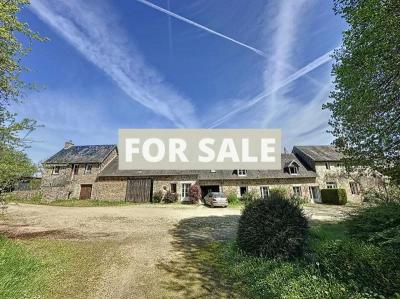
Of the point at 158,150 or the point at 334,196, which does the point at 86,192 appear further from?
the point at 334,196

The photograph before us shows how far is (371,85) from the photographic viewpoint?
27.1ft

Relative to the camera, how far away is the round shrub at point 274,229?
20.4 ft

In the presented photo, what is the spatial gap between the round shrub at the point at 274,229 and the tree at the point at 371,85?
471 centimetres

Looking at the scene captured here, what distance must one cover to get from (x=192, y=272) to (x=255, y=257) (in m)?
1.78

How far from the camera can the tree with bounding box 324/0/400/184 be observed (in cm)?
706

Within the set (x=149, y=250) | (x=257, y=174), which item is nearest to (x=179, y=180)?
(x=257, y=174)

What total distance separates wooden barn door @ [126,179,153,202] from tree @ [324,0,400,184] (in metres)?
20.0

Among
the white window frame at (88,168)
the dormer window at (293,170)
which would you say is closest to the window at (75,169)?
the white window frame at (88,168)

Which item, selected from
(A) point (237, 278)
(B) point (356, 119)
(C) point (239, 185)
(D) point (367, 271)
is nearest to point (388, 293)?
(D) point (367, 271)

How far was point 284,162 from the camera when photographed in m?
28.1

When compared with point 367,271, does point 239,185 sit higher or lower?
higher

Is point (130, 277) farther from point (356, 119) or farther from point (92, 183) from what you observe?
point (92, 183)

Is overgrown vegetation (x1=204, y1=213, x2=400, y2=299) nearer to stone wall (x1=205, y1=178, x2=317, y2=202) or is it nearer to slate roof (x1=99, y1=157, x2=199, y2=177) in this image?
stone wall (x1=205, y1=178, x2=317, y2=202)

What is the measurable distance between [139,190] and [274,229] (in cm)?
2131
